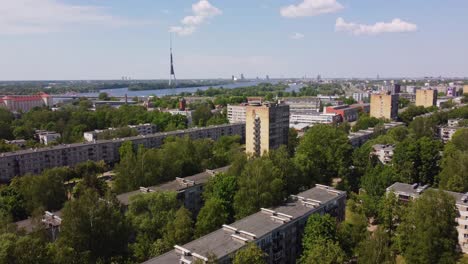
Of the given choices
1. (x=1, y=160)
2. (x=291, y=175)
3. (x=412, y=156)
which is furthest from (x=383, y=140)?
(x=1, y=160)

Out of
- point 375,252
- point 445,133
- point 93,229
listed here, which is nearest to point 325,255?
point 375,252

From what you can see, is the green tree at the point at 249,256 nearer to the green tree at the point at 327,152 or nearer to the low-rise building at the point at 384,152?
the green tree at the point at 327,152

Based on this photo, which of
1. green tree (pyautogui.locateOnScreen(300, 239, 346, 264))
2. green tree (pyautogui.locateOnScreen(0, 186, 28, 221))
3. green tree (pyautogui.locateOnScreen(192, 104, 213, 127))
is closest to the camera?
green tree (pyautogui.locateOnScreen(300, 239, 346, 264))

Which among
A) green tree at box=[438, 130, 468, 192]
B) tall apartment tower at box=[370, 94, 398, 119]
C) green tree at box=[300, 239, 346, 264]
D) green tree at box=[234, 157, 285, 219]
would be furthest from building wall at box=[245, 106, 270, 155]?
tall apartment tower at box=[370, 94, 398, 119]

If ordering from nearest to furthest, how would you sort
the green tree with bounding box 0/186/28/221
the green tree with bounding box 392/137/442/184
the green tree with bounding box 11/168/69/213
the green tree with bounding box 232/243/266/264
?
the green tree with bounding box 232/243/266/264
the green tree with bounding box 0/186/28/221
the green tree with bounding box 11/168/69/213
the green tree with bounding box 392/137/442/184

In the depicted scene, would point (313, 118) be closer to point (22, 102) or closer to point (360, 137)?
point (360, 137)

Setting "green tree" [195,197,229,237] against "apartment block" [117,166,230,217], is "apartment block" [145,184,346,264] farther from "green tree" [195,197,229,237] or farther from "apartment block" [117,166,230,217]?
"apartment block" [117,166,230,217]

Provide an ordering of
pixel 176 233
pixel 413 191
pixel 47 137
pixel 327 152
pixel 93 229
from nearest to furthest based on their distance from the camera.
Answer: pixel 93 229 < pixel 176 233 < pixel 413 191 < pixel 327 152 < pixel 47 137
